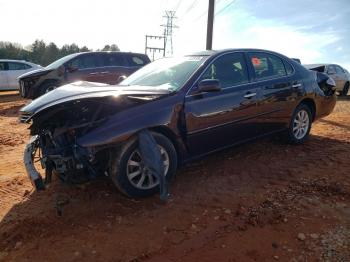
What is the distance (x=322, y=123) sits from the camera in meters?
8.52

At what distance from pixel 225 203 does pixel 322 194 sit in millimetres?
1178

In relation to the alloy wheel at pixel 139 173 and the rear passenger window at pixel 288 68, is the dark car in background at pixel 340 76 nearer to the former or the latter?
the rear passenger window at pixel 288 68

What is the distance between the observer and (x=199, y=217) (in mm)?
3574

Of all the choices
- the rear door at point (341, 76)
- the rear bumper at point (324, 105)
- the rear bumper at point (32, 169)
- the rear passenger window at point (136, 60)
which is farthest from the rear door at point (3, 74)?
the rear door at point (341, 76)

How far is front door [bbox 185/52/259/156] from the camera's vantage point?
4.36 meters

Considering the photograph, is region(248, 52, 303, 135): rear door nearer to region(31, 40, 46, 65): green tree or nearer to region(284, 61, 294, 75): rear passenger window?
region(284, 61, 294, 75): rear passenger window

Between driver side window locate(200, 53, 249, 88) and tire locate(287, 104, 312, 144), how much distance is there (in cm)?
142

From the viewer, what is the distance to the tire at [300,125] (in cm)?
596

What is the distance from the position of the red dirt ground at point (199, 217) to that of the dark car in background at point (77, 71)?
6.45 metres

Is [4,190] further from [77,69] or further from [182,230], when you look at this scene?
[77,69]

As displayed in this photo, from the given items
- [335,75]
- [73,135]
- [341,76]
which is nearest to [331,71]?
[335,75]

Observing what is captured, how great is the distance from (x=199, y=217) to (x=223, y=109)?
1.61 metres

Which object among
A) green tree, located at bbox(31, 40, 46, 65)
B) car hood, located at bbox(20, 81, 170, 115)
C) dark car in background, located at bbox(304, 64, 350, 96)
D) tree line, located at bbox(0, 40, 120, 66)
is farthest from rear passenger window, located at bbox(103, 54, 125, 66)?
green tree, located at bbox(31, 40, 46, 65)

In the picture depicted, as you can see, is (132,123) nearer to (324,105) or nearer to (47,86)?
(324,105)
